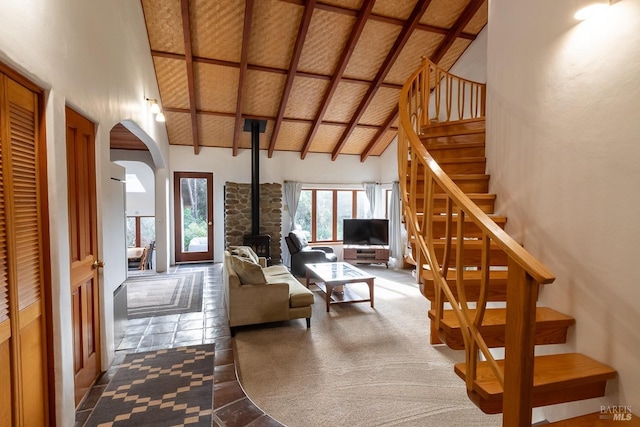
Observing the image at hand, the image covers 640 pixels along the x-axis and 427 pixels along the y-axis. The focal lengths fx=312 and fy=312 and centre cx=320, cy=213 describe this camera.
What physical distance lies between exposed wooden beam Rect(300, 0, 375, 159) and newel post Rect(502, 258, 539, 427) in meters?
4.07

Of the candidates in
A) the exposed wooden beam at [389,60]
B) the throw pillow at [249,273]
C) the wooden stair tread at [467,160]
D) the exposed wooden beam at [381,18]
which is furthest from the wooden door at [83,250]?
the exposed wooden beam at [389,60]

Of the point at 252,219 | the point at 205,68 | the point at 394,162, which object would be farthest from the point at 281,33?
the point at 394,162

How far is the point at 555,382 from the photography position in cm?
132

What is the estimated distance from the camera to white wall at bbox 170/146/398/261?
22.2 feet

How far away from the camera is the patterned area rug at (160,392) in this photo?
2010 millimetres

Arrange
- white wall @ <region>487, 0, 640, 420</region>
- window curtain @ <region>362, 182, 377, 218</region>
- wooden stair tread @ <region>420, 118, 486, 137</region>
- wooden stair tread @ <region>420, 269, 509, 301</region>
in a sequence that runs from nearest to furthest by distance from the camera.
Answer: white wall @ <region>487, 0, 640, 420</region> < wooden stair tread @ <region>420, 269, 509, 301</region> < wooden stair tread @ <region>420, 118, 486, 137</region> < window curtain @ <region>362, 182, 377, 218</region>

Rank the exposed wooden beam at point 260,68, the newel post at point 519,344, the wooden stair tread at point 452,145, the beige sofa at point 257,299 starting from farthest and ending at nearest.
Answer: the exposed wooden beam at point 260,68, the beige sofa at point 257,299, the wooden stair tread at point 452,145, the newel post at point 519,344

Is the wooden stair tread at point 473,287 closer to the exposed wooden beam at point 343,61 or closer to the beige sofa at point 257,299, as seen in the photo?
the beige sofa at point 257,299

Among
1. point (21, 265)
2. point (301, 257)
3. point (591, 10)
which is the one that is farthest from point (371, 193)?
point (21, 265)

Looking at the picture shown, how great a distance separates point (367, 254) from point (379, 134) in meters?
2.63

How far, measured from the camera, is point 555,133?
1832 millimetres

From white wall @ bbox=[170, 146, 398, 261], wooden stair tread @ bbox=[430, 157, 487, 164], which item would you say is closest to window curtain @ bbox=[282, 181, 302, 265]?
white wall @ bbox=[170, 146, 398, 261]

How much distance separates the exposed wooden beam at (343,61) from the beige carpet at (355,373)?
3.61 meters
